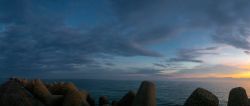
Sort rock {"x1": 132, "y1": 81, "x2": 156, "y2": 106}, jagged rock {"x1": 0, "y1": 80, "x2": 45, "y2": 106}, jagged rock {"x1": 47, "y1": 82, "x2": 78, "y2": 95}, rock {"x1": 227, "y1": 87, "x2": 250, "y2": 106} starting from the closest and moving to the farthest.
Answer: rock {"x1": 227, "y1": 87, "x2": 250, "y2": 106} < rock {"x1": 132, "y1": 81, "x2": 156, "y2": 106} < jagged rock {"x1": 0, "y1": 80, "x2": 45, "y2": 106} < jagged rock {"x1": 47, "y1": 82, "x2": 78, "y2": 95}

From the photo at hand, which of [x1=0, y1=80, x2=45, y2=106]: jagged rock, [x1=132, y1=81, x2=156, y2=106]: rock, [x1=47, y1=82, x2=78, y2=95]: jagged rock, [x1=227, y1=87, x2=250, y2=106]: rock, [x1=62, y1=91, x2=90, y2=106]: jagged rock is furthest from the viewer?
[x1=47, y1=82, x2=78, y2=95]: jagged rock

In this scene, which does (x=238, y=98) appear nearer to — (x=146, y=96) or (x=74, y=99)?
(x=146, y=96)

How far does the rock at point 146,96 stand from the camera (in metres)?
22.6

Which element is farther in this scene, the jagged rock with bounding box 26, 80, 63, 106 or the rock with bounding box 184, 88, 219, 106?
the jagged rock with bounding box 26, 80, 63, 106

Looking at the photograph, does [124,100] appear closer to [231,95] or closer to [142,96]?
[142,96]

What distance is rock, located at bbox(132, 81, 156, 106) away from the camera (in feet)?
74.1

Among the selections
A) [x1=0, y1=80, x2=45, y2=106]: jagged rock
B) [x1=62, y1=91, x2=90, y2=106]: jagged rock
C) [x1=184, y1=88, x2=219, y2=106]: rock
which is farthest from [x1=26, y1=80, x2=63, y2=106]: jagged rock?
[x1=184, y1=88, x2=219, y2=106]: rock

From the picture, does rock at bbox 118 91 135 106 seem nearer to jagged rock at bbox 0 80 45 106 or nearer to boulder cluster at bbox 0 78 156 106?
boulder cluster at bbox 0 78 156 106

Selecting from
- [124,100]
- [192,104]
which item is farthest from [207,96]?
[124,100]

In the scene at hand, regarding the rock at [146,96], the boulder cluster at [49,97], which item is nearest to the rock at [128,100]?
the boulder cluster at [49,97]

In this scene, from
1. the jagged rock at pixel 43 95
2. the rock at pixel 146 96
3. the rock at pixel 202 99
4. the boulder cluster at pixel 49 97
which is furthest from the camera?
the jagged rock at pixel 43 95

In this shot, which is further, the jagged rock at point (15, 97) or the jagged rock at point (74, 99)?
the jagged rock at point (74, 99)

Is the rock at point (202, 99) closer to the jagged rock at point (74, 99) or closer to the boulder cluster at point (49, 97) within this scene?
the boulder cluster at point (49, 97)

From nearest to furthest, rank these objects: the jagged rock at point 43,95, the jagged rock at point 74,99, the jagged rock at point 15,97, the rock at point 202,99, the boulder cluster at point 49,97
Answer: the rock at point 202,99
the boulder cluster at point 49,97
the jagged rock at point 15,97
the jagged rock at point 74,99
the jagged rock at point 43,95
